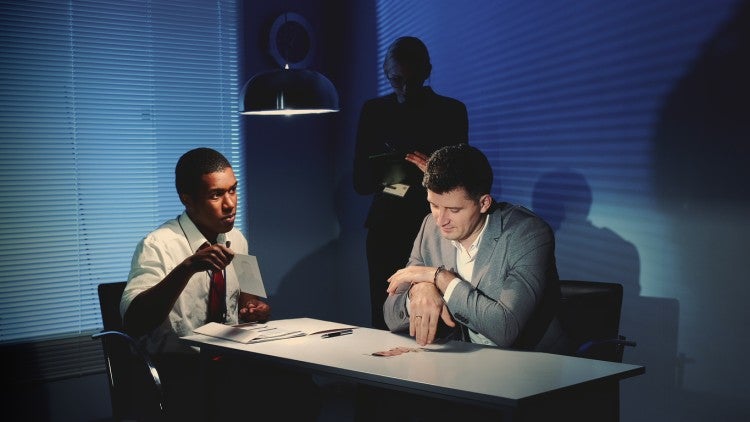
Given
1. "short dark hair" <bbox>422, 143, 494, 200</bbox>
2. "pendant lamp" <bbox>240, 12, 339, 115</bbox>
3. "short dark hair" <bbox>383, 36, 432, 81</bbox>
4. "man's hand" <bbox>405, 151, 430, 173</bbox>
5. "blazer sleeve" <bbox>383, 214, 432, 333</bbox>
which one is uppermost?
"short dark hair" <bbox>383, 36, 432, 81</bbox>

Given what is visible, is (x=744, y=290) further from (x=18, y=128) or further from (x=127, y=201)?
(x=18, y=128)

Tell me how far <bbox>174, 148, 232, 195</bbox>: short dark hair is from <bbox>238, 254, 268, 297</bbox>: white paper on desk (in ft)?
1.34

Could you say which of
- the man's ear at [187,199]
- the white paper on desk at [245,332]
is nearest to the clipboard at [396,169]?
the man's ear at [187,199]

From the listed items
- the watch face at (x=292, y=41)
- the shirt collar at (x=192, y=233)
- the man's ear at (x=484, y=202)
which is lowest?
the shirt collar at (x=192, y=233)

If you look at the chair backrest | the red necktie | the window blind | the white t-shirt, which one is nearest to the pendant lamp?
the white t-shirt

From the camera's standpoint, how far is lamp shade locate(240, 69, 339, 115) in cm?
299

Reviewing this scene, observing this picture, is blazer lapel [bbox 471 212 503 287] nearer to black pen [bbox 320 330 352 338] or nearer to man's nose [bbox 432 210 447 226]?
man's nose [bbox 432 210 447 226]

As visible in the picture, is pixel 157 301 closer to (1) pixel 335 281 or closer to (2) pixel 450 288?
(2) pixel 450 288

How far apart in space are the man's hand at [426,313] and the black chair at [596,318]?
0.53 m

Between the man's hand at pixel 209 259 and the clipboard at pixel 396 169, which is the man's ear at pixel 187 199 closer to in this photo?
the man's hand at pixel 209 259

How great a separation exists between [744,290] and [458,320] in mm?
1171

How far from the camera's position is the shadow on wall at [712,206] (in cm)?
263

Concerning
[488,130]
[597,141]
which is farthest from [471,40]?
Answer: [597,141]

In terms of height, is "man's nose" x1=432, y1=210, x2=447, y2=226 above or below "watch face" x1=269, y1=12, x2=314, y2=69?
below
